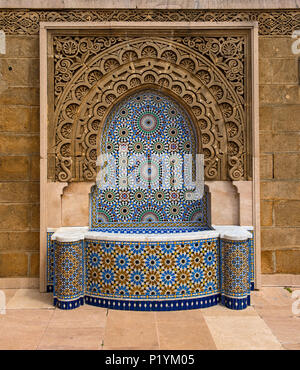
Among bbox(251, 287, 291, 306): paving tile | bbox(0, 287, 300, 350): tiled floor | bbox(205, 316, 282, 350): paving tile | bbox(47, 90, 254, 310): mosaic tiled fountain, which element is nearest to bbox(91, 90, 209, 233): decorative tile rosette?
bbox(47, 90, 254, 310): mosaic tiled fountain

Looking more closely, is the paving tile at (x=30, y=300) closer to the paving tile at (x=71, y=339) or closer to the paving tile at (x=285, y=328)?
the paving tile at (x=71, y=339)

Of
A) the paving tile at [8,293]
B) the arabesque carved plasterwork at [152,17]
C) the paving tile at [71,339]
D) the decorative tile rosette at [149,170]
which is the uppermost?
the arabesque carved plasterwork at [152,17]

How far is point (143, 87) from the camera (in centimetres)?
367

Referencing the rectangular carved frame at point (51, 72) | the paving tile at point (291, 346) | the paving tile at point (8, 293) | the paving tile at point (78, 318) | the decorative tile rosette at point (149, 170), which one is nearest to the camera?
the paving tile at point (291, 346)

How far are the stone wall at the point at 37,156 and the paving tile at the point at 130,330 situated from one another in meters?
1.20

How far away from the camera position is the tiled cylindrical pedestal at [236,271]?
3.19m

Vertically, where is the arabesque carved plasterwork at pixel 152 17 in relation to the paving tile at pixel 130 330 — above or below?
above

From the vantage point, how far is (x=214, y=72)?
11.9ft

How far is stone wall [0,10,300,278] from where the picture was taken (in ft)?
12.0

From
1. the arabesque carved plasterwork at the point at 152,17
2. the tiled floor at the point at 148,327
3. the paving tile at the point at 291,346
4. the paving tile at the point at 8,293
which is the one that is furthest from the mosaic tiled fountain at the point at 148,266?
the arabesque carved plasterwork at the point at 152,17

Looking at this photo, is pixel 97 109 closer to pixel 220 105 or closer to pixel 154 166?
pixel 154 166

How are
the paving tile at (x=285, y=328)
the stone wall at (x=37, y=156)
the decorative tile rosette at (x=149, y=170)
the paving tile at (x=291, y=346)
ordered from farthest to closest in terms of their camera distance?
1. the decorative tile rosette at (x=149, y=170)
2. the stone wall at (x=37, y=156)
3. the paving tile at (x=285, y=328)
4. the paving tile at (x=291, y=346)

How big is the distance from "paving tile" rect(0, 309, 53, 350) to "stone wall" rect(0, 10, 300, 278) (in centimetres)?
66

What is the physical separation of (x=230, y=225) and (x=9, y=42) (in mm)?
3028
